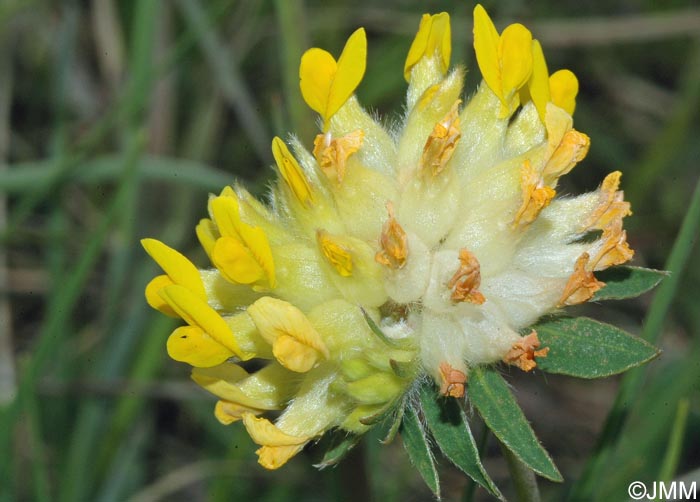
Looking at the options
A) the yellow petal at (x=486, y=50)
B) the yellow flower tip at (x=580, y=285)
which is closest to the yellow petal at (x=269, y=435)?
the yellow flower tip at (x=580, y=285)

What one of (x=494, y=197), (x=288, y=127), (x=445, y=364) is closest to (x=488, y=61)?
(x=494, y=197)

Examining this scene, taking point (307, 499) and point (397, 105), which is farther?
point (397, 105)

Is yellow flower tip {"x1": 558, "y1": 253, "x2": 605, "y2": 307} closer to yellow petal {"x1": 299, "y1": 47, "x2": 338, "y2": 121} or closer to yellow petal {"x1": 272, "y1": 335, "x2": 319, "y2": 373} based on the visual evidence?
yellow petal {"x1": 272, "y1": 335, "x2": 319, "y2": 373}

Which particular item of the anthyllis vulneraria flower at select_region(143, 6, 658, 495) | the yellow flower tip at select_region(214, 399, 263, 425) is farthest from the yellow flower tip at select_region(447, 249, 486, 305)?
the yellow flower tip at select_region(214, 399, 263, 425)

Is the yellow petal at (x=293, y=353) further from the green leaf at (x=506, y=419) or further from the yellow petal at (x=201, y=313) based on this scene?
the green leaf at (x=506, y=419)

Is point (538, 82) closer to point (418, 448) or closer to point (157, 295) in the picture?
point (418, 448)

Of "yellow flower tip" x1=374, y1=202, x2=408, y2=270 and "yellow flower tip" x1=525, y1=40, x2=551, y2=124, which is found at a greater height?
"yellow flower tip" x1=525, y1=40, x2=551, y2=124

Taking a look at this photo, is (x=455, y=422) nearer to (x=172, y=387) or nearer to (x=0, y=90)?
(x=172, y=387)
